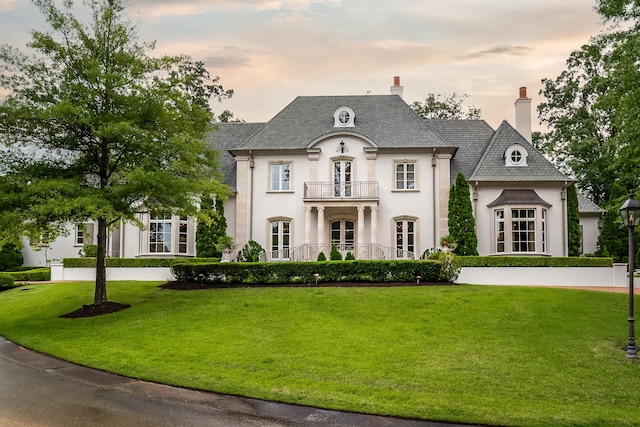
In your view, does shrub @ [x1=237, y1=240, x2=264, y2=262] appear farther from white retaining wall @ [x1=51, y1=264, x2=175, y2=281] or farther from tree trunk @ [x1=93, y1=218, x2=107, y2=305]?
tree trunk @ [x1=93, y1=218, x2=107, y2=305]

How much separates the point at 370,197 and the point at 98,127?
1315 cm

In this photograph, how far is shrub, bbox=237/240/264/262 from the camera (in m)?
24.5

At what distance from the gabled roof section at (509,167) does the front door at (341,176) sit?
5.55 meters

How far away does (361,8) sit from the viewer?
15148mm

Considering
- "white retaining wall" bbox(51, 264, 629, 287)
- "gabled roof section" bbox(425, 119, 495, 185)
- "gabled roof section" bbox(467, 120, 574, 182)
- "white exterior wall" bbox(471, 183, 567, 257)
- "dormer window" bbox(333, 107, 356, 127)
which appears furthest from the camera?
"dormer window" bbox(333, 107, 356, 127)

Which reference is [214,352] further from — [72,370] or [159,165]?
[159,165]

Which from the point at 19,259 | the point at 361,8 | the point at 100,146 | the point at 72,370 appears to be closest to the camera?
the point at 72,370

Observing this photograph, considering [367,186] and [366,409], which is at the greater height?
[367,186]

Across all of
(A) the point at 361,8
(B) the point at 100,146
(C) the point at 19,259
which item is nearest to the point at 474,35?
(A) the point at 361,8

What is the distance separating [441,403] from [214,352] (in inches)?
191

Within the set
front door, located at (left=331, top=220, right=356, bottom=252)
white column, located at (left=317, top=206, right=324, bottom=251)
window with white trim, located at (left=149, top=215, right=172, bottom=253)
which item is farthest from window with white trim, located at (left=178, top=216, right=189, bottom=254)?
front door, located at (left=331, top=220, right=356, bottom=252)

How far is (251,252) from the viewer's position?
80.5 feet

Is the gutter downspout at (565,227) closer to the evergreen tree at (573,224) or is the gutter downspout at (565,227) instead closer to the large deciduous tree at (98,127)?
the evergreen tree at (573,224)

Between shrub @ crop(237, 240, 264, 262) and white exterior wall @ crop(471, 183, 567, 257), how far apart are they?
1008 cm
